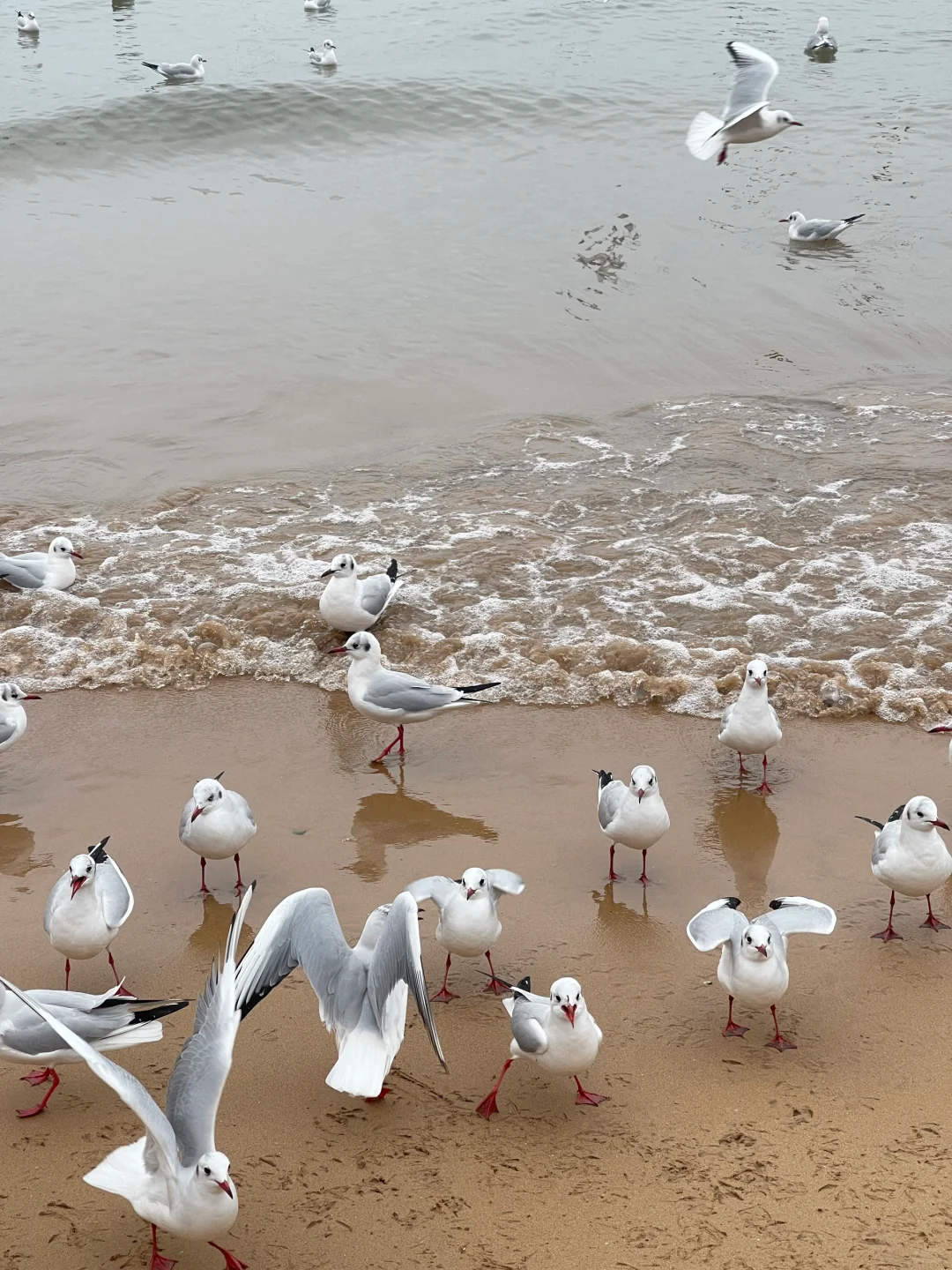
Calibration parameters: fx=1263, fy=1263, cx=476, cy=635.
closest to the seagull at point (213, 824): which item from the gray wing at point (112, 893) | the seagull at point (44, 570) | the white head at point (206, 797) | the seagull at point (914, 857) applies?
the white head at point (206, 797)

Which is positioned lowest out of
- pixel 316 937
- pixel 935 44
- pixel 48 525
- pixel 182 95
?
pixel 48 525

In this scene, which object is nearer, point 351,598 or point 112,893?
point 112,893

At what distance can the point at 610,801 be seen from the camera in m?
6.11

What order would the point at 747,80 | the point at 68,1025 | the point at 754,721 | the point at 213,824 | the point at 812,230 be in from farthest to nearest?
the point at 812,230 < the point at 747,80 < the point at 754,721 < the point at 213,824 < the point at 68,1025

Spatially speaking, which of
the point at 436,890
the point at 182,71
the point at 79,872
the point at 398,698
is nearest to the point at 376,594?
the point at 398,698

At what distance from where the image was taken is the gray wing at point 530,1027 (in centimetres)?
455

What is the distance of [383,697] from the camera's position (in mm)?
7352

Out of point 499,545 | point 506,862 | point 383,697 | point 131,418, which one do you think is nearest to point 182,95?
point 131,418

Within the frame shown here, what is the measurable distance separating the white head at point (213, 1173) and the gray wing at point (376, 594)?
5.34 meters

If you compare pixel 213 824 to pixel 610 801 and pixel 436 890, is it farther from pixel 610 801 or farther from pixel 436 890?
pixel 610 801

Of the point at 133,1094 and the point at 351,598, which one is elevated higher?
the point at 133,1094

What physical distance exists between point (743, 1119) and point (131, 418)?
1002 centimetres

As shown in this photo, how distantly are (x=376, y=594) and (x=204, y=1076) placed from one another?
5.30 meters

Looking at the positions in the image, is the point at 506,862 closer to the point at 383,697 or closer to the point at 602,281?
the point at 383,697
